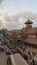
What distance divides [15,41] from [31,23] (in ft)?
32.6

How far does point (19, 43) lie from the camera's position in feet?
91.4

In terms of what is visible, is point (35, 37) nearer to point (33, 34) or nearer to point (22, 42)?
point (33, 34)

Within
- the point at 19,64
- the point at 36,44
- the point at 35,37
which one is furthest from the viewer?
the point at 35,37

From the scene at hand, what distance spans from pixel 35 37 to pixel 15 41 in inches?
148

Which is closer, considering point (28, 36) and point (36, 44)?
point (36, 44)

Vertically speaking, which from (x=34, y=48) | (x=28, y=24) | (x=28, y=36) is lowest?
(x=34, y=48)

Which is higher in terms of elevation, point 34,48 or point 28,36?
point 28,36

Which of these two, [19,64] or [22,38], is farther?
[22,38]

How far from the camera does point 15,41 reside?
94.0ft

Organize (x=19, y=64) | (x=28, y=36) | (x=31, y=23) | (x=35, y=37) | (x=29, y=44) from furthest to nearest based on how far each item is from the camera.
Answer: (x=31, y=23) → (x=28, y=36) → (x=35, y=37) → (x=29, y=44) → (x=19, y=64)

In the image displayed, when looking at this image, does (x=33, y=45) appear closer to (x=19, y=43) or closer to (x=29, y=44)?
(x=29, y=44)

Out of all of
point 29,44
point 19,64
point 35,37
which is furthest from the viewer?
point 35,37

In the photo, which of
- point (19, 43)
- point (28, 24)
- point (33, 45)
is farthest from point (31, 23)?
point (33, 45)

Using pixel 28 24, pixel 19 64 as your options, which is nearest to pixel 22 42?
pixel 28 24
